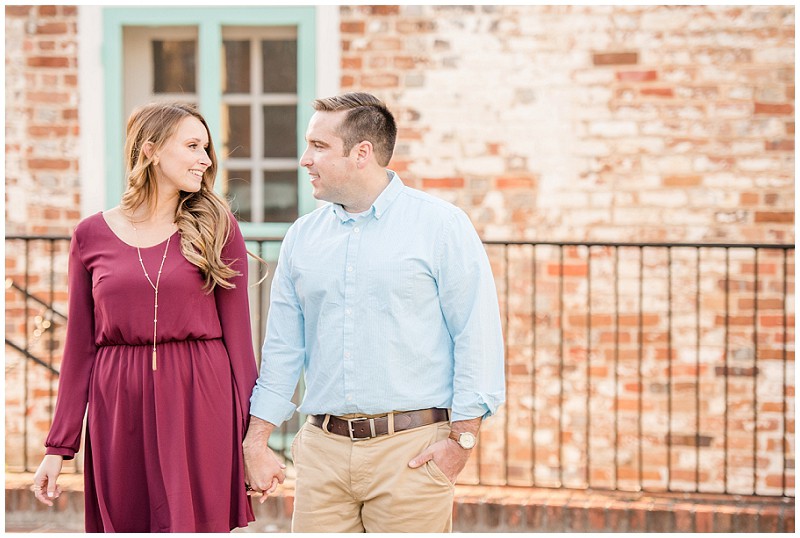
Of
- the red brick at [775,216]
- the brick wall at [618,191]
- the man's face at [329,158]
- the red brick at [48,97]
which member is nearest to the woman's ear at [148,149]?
the man's face at [329,158]

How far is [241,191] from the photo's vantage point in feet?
20.3

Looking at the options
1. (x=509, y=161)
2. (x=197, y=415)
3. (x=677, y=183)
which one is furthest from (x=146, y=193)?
(x=677, y=183)

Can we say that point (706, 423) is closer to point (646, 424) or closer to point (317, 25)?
point (646, 424)

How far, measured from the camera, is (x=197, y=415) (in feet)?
9.07

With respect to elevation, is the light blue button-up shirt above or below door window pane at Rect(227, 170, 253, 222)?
below

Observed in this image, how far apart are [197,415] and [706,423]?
3.75 m

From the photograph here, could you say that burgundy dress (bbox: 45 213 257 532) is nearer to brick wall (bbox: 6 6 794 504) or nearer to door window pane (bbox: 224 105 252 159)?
brick wall (bbox: 6 6 794 504)

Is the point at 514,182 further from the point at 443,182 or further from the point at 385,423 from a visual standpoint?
the point at 385,423

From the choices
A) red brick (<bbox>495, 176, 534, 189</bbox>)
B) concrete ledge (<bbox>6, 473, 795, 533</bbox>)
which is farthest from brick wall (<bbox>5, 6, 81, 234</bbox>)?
red brick (<bbox>495, 176, 534, 189</bbox>)

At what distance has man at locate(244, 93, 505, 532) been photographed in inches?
108

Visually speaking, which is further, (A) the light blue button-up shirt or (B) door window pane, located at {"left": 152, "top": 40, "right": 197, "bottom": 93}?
(B) door window pane, located at {"left": 152, "top": 40, "right": 197, "bottom": 93}

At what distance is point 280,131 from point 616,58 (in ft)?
6.77

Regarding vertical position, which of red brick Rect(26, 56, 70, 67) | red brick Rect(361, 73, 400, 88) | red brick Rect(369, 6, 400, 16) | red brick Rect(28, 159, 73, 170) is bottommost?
red brick Rect(28, 159, 73, 170)

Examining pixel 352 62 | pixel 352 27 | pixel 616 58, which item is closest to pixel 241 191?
pixel 352 62
